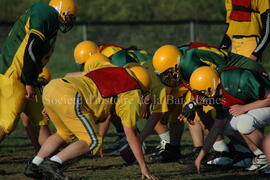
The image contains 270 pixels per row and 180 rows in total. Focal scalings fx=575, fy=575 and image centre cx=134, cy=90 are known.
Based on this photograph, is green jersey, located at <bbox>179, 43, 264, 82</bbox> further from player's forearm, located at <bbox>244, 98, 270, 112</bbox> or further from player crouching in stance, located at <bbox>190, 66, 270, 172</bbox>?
player's forearm, located at <bbox>244, 98, 270, 112</bbox>

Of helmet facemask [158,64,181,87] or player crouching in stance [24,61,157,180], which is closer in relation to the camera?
player crouching in stance [24,61,157,180]

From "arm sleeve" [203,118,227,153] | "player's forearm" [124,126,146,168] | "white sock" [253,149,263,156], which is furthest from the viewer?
"white sock" [253,149,263,156]

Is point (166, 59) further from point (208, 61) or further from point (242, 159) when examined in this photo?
point (242, 159)

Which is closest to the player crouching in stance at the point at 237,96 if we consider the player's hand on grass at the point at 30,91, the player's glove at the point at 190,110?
the player's glove at the point at 190,110

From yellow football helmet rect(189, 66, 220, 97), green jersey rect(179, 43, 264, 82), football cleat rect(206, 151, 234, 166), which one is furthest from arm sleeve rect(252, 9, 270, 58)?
yellow football helmet rect(189, 66, 220, 97)

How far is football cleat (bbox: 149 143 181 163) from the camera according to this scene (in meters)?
7.71

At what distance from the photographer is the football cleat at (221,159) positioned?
7.31 m

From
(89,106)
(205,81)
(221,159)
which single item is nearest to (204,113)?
(221,159)

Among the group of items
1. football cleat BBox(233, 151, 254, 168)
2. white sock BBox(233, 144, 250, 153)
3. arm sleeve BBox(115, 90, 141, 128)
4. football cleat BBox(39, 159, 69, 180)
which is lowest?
football cleat BBox(233, 151, 254, 168)

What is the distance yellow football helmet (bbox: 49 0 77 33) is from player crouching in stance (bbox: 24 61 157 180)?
0.87 meters

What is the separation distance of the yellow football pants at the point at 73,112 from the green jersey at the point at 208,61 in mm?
1412

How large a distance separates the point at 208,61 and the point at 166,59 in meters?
0.55

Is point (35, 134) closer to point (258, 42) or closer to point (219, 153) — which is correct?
point (219, 153)

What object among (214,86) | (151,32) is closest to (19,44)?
(214,86)
